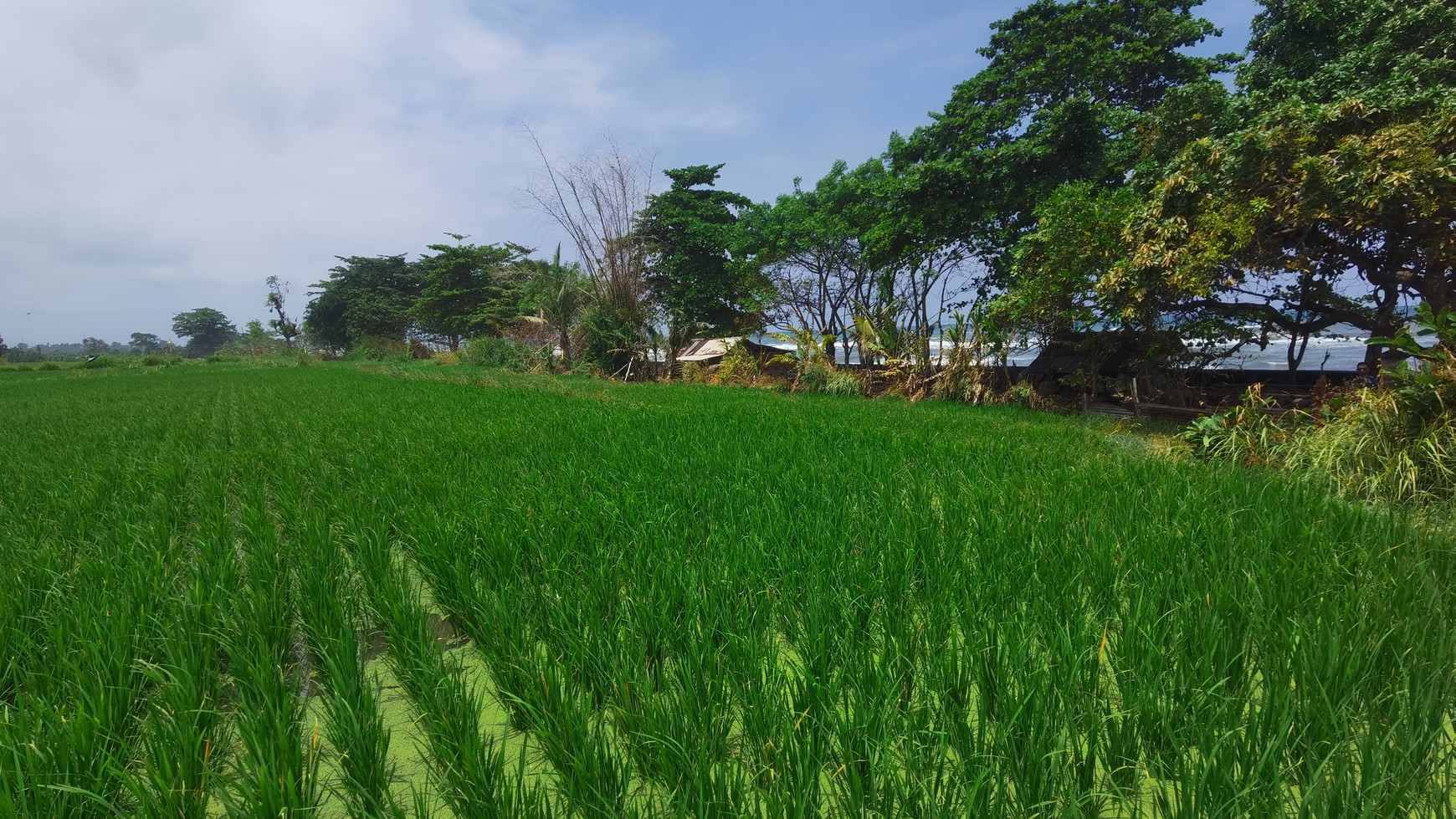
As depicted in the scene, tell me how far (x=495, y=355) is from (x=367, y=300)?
22923 millimetres

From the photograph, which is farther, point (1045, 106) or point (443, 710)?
point (1045, 106)

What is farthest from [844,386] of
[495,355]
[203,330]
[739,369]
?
[203,330]

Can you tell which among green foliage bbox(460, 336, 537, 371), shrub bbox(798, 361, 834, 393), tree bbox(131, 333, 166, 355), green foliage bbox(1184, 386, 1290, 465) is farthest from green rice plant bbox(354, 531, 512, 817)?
tree bbox(131, 333, 166, 355)

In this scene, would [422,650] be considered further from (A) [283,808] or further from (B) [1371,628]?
(B) [1371,628]

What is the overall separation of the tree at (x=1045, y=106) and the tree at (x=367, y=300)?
116 feet

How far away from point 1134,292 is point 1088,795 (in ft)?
20.9

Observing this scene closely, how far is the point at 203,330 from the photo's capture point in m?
71.4

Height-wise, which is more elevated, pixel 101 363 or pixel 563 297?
pixel 563 297

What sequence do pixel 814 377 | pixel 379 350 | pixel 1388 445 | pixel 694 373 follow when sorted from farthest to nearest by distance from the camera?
pixel 379 350 → pixel 694 373 → pixel 814 377 → pixel 1388 445

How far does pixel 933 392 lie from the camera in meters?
9.35

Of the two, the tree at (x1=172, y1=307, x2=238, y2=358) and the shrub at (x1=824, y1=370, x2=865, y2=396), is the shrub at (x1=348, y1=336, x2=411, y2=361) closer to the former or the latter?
the shrub at (x1=824, y1=370, x2=865, y2=396)

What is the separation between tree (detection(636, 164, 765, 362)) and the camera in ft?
60.5

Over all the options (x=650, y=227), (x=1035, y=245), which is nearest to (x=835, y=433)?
(x=1035, y=245)

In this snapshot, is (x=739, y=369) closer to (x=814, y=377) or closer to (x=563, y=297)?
(x=814, y=377)
